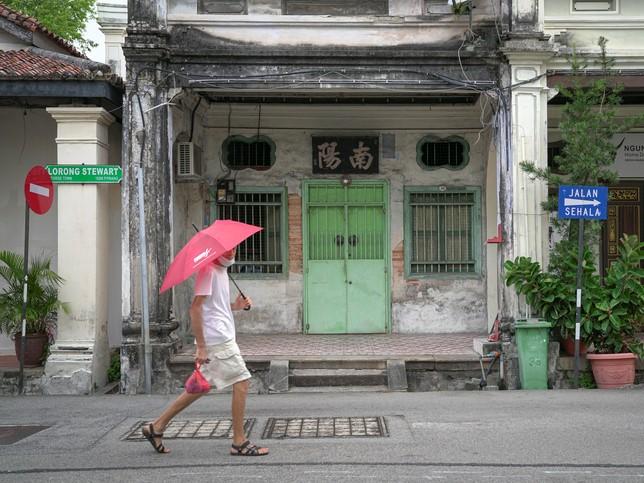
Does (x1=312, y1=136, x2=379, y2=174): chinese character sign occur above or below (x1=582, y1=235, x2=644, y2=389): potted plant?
above

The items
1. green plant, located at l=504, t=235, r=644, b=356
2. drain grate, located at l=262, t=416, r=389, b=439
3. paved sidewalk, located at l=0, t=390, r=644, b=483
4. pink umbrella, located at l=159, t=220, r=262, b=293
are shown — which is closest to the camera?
paved sidewalk, located at l=0, t=390, r=644, b=483

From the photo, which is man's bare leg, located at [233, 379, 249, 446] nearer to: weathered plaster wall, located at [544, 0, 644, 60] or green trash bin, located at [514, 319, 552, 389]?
green trash bin, located at [514, 319, 552, 389]

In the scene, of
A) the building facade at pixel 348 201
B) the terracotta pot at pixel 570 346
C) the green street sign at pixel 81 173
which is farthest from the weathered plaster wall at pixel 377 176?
the green street sign at pixel 81 173

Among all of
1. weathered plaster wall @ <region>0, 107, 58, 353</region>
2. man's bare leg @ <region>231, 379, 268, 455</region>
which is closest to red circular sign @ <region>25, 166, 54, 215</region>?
weathered plaster wall @ <region>0, 107, 58, 353</region>

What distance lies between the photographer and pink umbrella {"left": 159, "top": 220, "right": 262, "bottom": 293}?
6.14 metres

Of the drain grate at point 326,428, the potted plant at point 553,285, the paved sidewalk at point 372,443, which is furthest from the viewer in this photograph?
the potted plant at point 553,285

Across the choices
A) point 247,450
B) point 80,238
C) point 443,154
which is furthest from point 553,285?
point 80,238

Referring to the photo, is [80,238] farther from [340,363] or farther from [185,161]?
[340,363]

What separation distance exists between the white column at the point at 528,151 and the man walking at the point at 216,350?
513 centimetres

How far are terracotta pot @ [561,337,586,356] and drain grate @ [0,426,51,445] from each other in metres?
6.41

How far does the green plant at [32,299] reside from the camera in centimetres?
1015

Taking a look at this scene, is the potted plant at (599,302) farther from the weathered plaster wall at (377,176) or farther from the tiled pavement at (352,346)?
the weathered plaster wall at (377,176)

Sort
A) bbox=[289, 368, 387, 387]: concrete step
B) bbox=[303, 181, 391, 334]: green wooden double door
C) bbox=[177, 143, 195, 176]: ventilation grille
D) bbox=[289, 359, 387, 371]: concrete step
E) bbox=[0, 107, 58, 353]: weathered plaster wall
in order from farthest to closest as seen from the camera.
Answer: bbox=[303, 181, 391, 334]: green wooden double door
bbox=[0, 107, 58, 353]: weathered plaster wall
bbox=[177, 143, 195, 176]: ventilation grille
bbox=[289, 359, 387, 371]: concrete step
bbox=[289, 368, 387, 387]: concrete step

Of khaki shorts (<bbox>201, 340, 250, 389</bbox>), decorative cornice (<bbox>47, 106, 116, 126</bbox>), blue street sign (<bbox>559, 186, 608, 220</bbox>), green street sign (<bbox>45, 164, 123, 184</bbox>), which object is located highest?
decorative cornice (<bbox>47, 106, 116, 126</bbox>)
